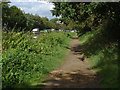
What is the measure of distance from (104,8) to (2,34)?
230 inches

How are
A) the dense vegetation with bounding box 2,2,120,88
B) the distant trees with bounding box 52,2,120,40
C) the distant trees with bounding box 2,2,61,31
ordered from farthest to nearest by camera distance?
the distant trees with bounding box 2,2,61,31
the distant trees with bounding box 52,2,120,40
the dense vegetation with bounding box 2,2,120,88

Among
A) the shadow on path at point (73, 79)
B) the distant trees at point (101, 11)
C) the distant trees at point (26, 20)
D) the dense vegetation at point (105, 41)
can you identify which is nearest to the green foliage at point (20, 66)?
the shadow on path at point (73, 79)

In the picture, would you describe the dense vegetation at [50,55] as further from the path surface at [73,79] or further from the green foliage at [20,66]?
the path surface at [73,79]

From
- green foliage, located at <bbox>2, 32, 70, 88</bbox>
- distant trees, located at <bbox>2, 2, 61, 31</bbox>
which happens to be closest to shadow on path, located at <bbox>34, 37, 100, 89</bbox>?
green foliage, located at <bbox>2, 32, 70, 88</bbox>

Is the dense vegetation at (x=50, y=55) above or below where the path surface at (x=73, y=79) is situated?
above

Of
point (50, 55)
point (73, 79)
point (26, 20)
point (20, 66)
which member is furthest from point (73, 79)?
point (26, 20)

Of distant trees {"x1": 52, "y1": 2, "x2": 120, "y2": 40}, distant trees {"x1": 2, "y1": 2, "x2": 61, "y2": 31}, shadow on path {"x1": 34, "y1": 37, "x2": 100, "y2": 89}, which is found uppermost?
distant trees {"x1": 2, "y1": 2, "x2": 61, "y2": 31}

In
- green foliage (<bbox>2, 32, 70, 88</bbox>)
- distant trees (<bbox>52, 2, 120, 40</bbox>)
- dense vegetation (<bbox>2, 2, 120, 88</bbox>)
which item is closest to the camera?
dense vegetation (<bbox>2, 2, 120, 88</bbox>)

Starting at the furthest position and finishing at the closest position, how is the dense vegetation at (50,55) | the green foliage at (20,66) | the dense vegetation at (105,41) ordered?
the green foliage at (20,66)
the dense vegetation at (50,55)
the dense vegetation at (105,41)

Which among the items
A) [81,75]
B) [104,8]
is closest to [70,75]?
[81,75]

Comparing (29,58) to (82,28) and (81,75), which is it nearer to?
(81,75)

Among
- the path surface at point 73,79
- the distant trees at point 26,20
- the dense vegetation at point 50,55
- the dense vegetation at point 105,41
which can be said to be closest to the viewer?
the path surface at point 73,79

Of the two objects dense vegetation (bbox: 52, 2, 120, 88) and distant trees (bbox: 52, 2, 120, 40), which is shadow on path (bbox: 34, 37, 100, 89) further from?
distant trees (bbox: 52, 2, 120, 40)

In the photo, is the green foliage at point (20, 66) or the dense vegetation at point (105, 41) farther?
the green foliage at point (20, 66)
